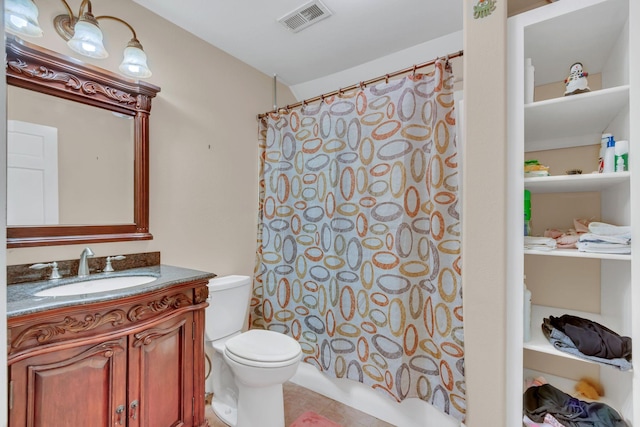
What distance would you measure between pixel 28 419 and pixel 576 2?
2467 millimetres

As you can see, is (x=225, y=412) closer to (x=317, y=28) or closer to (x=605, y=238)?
(x=605, y=238)

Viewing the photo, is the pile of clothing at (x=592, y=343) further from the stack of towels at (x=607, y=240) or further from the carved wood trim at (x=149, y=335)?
the carved wood trim at (x=149, y=335)

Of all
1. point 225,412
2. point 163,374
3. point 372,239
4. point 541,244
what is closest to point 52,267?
point 163,374

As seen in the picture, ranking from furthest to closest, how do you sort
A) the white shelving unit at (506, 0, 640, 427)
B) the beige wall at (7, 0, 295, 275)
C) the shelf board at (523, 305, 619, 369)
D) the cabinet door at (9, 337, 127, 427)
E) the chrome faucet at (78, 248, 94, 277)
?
1. the beige wall at (7, 0, 295, 275)
2. the chrome faucet at (78, 248, 94, 277)
3. the shelf board at (523, 305, 619, 369)
4. the white shelving unit at (506, 0, 640, 427)
5. the cabinet door at (9, 337, 127, 427)

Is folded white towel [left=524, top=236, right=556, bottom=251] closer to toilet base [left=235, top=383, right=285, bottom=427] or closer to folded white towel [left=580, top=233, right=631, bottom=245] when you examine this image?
folded white towel [left=580, top=233, right=631, bottom=245]

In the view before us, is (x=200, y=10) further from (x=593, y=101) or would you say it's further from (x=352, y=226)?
(x=593, y=101)

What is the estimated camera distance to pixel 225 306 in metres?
1.98

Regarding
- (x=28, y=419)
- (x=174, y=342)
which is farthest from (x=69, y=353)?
(x=174, y=342)

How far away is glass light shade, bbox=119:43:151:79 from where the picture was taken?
5.42ft

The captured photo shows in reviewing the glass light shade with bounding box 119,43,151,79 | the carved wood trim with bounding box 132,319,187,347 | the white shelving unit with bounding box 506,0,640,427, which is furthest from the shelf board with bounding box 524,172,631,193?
the glass light shade with bounding box 119,43,151,79

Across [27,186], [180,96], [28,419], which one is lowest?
[28,419]

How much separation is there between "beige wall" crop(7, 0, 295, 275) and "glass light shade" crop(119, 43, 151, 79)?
11 centimetres

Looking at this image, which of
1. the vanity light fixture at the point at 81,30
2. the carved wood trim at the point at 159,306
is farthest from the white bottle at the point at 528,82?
the vanity light fixture at the point at 81,30

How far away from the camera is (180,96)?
79.1 inches
